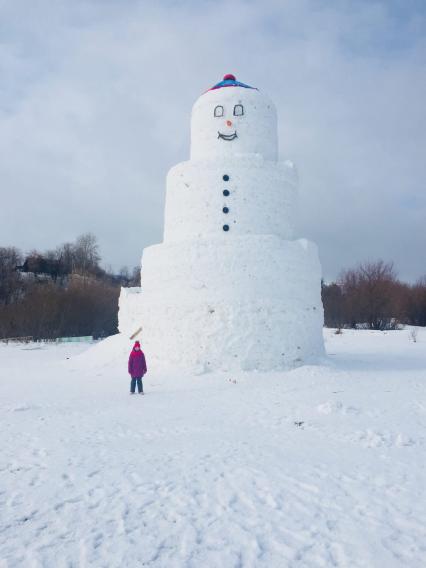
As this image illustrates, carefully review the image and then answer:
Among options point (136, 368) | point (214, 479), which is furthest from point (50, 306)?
point (214, 479)

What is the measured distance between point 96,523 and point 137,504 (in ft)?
1.69

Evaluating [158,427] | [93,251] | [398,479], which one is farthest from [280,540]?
[93,251]

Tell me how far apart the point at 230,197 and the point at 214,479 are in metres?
11.5

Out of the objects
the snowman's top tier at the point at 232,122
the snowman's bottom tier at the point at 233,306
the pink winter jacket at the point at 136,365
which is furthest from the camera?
the snowman's top tier at the point at 232,122

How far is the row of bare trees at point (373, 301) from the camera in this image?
38.8 meters

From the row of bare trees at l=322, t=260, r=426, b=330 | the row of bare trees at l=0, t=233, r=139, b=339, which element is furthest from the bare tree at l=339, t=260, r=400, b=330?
the row of bare trees at l=0, t=233, r=139, b=339

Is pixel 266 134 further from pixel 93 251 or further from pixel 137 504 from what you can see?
pixel 93 251

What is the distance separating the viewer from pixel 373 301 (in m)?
39.0

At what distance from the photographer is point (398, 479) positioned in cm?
503

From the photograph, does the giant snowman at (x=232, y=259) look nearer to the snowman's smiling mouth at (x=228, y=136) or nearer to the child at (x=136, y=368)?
the snowman's smiling mouth at (x=228, y=136)

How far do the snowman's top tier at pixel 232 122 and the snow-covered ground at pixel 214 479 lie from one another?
31.0 feet

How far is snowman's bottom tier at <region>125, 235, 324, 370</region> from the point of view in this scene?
542 inches

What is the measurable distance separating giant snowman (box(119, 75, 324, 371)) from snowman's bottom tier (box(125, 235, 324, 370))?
1.3 inches

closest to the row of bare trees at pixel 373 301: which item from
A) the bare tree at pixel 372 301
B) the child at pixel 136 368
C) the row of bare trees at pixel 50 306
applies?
the bare tree at pixel 372 301
